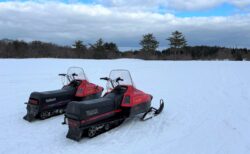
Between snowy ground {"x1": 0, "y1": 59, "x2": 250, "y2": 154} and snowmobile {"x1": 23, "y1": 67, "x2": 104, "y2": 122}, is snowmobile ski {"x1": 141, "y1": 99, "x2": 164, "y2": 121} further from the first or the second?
snowmobile {"x1": 23, "y1": 67, "x2": 104, "y2": 122}

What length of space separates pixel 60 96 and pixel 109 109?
1.56 metres

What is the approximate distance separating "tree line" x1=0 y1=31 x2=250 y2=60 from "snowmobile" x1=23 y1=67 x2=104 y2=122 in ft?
47.3

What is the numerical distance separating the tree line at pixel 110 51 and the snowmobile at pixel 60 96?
47.3 feet

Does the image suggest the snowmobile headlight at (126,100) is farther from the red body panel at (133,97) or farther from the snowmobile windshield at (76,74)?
the snowmobile windshield at (76,74)

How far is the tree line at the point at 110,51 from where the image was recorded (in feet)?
70.5

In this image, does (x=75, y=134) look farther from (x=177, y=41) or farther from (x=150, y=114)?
(x=177, y=41)

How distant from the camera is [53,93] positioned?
18.6ft

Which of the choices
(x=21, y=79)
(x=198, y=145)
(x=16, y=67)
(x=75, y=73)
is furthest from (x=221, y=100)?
(x=16, y=67)

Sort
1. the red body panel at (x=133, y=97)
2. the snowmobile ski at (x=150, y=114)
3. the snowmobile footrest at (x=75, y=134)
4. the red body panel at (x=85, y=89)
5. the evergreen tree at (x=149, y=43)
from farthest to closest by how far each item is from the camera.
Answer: the evergreen tree at (x=149, y=43)
the red body panel at (x=85, y=89)
the snowmobile ski at (x=150, y=114)
the red body panel at (x=133, y=97)
the snowmobile footrest at (x=75, y=134)

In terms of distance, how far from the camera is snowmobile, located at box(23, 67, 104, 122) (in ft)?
17.5

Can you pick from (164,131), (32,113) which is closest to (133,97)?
(164,131)

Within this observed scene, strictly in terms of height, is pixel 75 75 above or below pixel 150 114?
above

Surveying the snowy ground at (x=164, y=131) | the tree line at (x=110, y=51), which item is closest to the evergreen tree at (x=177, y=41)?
the tree line at (x=110, y=51)

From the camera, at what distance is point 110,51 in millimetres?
34656
